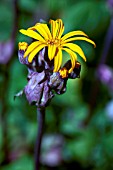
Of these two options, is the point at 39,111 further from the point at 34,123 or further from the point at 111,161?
the point at 34,123

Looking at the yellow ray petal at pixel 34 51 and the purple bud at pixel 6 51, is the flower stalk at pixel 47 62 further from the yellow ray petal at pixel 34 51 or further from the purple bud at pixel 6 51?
the purple bud at pixel 6 51

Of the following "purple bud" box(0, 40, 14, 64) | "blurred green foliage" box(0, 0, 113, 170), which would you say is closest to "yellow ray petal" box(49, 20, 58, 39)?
"blurred green foliage" box(0, 0, 113, 170)

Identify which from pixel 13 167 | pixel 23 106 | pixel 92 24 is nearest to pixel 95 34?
pixel 92 24

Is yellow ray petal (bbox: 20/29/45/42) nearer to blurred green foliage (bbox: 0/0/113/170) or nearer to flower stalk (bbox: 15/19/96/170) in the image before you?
flower stalk (bbox: 15/19/96/170)

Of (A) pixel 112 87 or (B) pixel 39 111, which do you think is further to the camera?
(A) pixel 112 87

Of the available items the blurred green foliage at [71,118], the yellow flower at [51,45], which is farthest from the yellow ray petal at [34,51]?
the blurred green foliage at [71,118]

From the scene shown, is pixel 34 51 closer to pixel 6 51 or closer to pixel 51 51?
pixel 51 51
